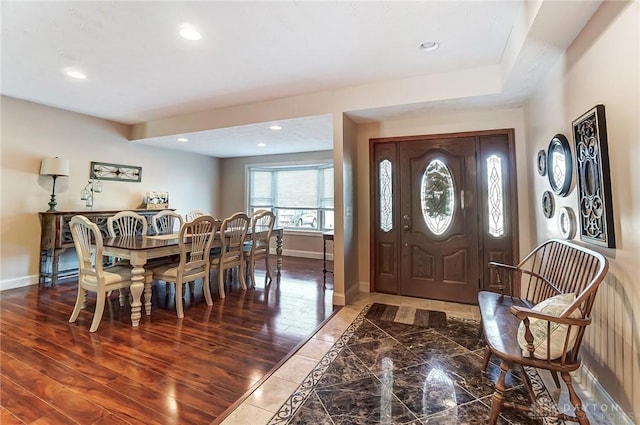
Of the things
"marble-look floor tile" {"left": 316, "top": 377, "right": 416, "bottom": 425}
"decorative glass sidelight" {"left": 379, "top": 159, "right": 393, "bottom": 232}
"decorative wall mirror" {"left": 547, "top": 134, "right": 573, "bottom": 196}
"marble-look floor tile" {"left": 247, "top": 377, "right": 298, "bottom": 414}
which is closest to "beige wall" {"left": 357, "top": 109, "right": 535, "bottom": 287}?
"decorative glass sidelight" {"left": 379, "top": 159, "right": 393, "bottom": 232}

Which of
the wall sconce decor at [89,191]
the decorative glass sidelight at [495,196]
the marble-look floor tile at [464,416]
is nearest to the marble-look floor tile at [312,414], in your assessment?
the marble-look floor tile at [464,416]

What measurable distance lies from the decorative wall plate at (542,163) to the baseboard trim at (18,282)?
260 inches

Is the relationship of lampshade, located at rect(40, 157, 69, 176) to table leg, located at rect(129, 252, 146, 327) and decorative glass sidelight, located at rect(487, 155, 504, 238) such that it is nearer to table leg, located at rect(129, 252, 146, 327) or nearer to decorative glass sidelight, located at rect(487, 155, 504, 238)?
table leg, located at rect(129, 252, 146, 327)

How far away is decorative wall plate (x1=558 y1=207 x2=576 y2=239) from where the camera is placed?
86.5 inches

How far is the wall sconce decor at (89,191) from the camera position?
478 cm

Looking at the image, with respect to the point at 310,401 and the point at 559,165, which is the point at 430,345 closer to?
the point at 310,401

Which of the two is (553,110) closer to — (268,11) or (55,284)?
(268,11)

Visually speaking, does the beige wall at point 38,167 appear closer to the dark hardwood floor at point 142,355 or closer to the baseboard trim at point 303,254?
the dark hardwood floor at point 142,355

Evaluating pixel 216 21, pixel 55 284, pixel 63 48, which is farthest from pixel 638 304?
pixel 55 284

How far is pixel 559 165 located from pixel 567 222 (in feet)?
1.51

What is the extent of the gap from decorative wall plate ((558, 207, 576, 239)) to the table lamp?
19.9 ft

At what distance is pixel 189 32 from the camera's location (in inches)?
96.5

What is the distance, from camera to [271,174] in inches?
288

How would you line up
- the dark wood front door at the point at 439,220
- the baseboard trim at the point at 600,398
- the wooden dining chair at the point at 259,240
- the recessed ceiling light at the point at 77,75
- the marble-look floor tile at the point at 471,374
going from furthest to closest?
1. the wooden dining chair at the point at 259,240
2. the dark wood front door at the point at 439,220
3. the recessed ceiling light at the point at 77,75
4. the marble-look floor tile at the point at 471,374
5. the baseboard trim at the point at 600,398
